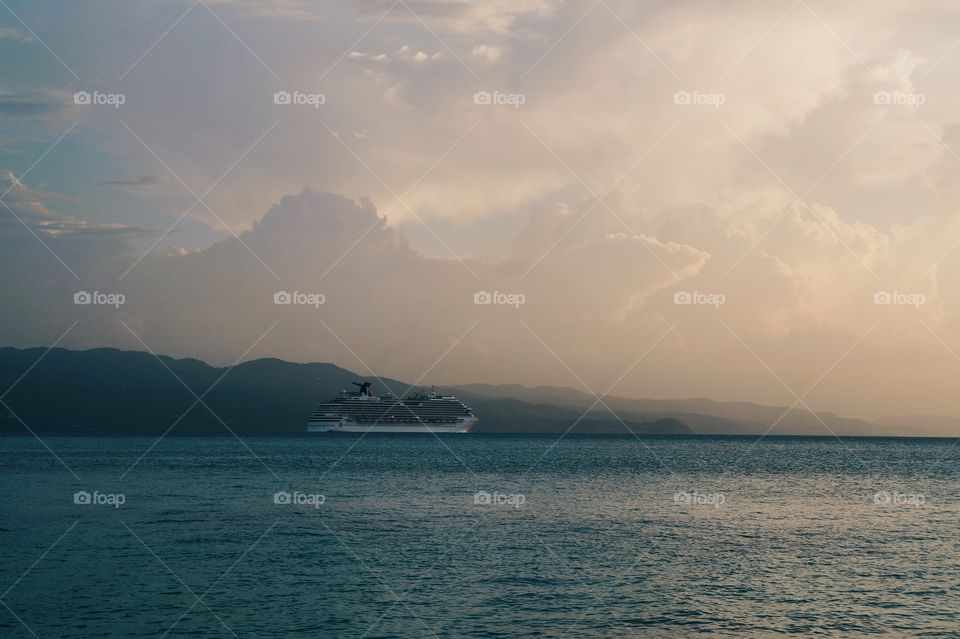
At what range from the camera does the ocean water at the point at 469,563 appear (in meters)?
25.6

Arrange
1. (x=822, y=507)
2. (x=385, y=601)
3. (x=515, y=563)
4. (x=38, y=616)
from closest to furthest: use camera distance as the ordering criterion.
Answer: (x=38, y=616) → (x=385, y=601) → (x=515, y=563) → (x=822, y=507)

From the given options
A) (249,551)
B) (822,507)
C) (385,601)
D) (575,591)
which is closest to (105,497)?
(249,551)

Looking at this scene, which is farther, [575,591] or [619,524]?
[619,524]

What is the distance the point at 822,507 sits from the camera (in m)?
57.5

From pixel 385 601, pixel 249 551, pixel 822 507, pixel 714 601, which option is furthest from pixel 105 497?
pixel 822 507

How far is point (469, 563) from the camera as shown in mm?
33938

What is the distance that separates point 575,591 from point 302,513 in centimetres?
2423

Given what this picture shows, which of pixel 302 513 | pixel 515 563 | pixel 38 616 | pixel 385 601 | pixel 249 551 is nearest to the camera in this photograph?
→ pixel 38 616

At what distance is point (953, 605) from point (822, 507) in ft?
99.9

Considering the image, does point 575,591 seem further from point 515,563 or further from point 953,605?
point 953,605

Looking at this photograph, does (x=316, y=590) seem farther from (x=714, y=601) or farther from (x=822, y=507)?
(x=822, y=507)

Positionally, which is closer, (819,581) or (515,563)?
(819,581)

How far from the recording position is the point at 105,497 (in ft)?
189

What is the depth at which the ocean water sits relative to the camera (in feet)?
84.1
